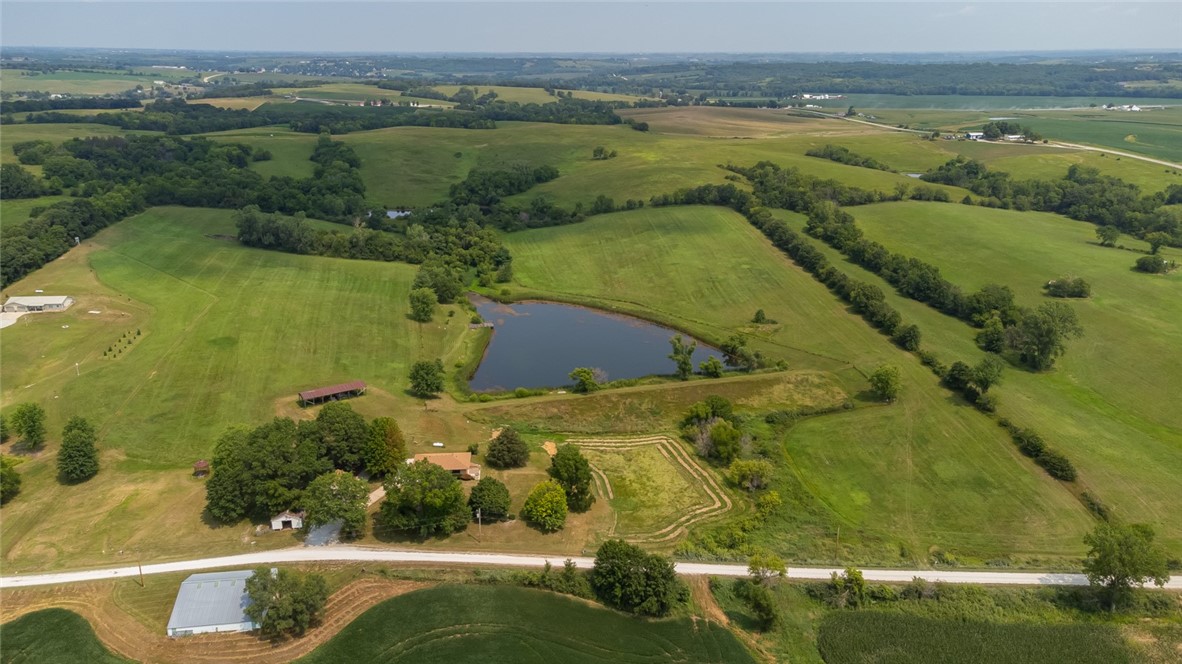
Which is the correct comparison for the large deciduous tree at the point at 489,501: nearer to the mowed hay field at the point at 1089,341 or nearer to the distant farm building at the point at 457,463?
the distant farm building at the point at 457,463

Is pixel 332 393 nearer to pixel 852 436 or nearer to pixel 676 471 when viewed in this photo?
pixel 676 471

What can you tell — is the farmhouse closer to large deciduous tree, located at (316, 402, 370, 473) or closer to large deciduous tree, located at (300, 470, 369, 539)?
large deciduous tree, located at (316, 402, 370, 473)

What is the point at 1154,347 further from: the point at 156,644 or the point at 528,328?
the point at 156,644

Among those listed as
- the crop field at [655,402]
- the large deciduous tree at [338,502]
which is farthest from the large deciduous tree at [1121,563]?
the large deciduous tree at [338,502]

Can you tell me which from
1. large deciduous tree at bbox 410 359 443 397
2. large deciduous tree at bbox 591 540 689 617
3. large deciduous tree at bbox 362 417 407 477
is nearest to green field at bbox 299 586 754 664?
large deciduous tree at bbox 591 540 689 617

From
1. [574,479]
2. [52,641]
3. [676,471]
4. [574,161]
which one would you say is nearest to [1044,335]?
[676,471]

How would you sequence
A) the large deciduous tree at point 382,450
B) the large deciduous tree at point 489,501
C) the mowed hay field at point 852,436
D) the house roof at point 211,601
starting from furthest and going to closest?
the large deciduous tree at point 382,450, the mowed hay field at point 852,436, the large deciduous tree at point 489,501, the house roof at point 211,601
